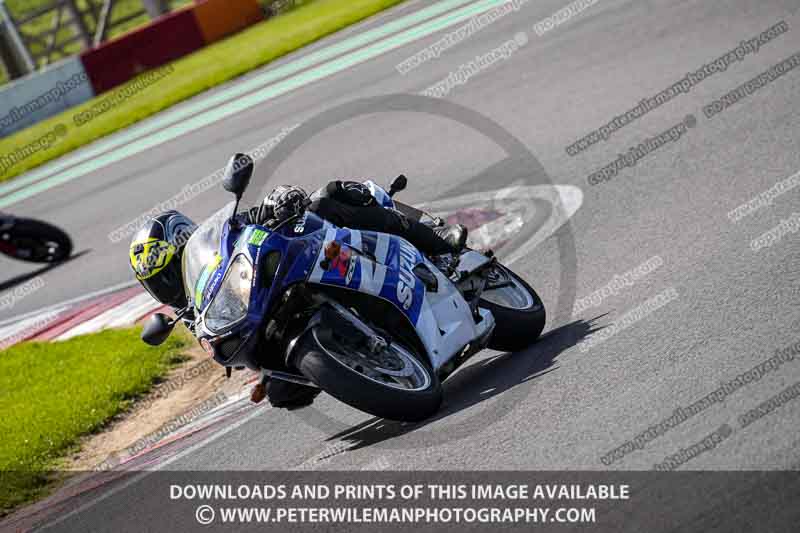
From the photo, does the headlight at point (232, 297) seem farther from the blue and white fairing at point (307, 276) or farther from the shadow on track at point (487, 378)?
the shadow on track at point (487, 378)

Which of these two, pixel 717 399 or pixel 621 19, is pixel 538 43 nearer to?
pixel 621 19

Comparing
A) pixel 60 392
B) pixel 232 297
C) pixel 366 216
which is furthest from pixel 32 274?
pixel 232 297

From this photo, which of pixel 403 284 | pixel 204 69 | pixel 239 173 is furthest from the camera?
pixel 204 69

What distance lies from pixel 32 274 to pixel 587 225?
8823 mm

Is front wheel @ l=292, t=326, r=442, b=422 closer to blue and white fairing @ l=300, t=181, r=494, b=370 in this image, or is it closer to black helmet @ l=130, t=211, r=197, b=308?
blue and white fairing @ l=300, t=181, r=494, b=370

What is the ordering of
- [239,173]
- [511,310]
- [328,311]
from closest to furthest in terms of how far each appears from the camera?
1. [239,173]
2. [328,311]
3. [511,310]

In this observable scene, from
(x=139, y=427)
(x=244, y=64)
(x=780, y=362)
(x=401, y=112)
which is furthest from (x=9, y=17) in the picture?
(x=780, y=362)

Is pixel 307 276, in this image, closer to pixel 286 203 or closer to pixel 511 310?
pixel 286 203

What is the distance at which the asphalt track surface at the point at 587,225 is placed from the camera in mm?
5301

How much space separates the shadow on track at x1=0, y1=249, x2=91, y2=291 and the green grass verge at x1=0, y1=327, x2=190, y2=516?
10.8 ft

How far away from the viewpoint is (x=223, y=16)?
84.9 ft

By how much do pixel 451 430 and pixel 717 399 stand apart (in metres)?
1.46

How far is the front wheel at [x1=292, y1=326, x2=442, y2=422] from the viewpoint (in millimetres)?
5520

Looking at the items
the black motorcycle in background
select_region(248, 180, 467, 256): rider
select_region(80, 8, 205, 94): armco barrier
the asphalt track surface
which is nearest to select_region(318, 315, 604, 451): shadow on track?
the asphalt track surface
